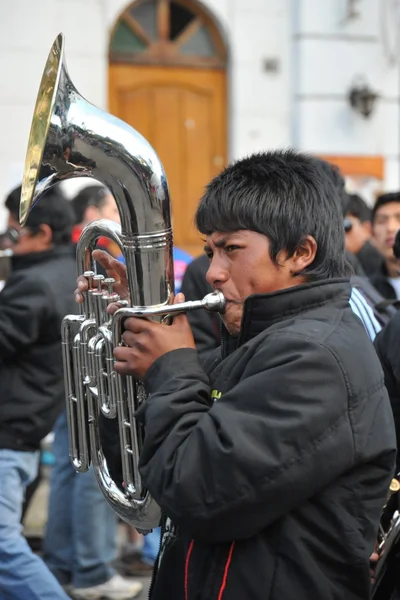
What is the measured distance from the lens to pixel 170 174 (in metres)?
9.01

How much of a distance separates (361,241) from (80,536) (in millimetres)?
2439

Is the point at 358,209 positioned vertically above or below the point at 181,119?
below

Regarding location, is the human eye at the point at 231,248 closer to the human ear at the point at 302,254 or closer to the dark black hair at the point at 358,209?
the human ear at the point at 302,254

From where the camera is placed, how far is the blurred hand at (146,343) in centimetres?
193

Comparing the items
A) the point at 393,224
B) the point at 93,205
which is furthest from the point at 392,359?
the point at 93,205

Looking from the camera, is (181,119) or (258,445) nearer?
(258,445)

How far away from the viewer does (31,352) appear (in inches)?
158

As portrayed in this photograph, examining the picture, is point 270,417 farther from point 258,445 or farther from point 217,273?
point 217,273

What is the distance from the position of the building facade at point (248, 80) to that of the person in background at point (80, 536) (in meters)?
4.47

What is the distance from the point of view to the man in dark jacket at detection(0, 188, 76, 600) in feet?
12.6

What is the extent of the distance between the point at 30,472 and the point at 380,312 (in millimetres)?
1589

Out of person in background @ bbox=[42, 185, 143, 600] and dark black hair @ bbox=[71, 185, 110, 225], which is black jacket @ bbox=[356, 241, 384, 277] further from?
person in background @ bbox=[42, 185, 143, 600]

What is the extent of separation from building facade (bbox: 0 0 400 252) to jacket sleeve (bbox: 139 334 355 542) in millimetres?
7136

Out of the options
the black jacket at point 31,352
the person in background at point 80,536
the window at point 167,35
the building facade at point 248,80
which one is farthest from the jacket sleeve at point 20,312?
the window at point 167,35
